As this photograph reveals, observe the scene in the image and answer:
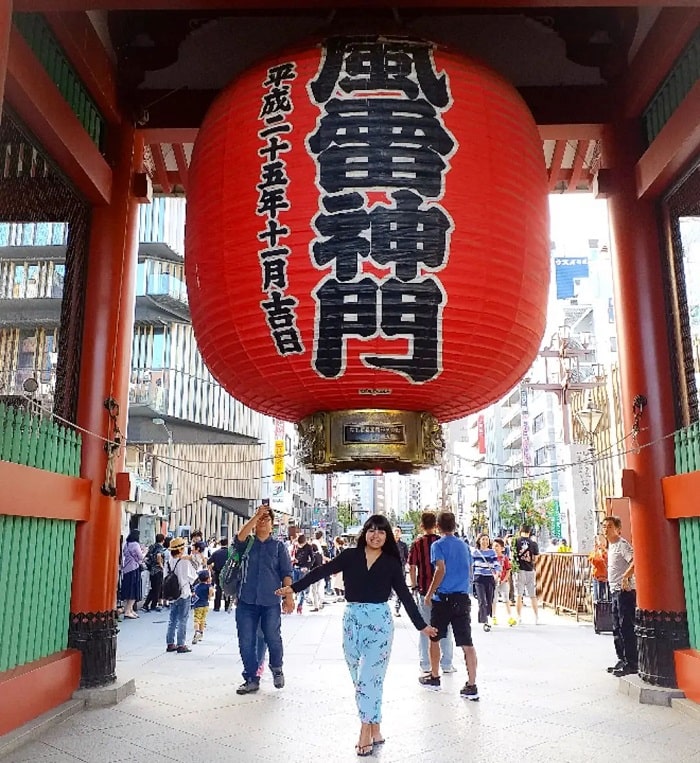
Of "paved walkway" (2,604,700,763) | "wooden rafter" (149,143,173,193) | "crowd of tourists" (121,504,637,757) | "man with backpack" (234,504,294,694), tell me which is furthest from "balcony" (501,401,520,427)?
"man with backpack" (234,504,294,694)

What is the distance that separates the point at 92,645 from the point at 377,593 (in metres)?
2.94

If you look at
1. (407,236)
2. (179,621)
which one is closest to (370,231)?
(407,236)

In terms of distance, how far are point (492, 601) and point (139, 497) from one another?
7740 mm

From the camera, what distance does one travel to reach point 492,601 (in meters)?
11.0

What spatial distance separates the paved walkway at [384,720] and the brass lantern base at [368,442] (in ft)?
6.37

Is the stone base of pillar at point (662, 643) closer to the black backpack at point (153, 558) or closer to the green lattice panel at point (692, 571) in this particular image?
the green lattice panel at point (692, 571)

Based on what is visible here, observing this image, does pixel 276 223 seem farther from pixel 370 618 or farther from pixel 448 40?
pixel 448 40

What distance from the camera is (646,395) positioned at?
6215 millimetres

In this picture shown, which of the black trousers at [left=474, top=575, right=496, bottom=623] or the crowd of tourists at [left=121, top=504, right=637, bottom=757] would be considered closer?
the crowd of tourists at [left=121, top=504, right=637, bottom=757]

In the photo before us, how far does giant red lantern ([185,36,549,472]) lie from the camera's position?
3455 millimetres

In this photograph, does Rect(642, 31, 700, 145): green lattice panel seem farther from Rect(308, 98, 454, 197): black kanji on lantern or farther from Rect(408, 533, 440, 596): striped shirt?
Rect(408, 533, 440, 596): striped shirt

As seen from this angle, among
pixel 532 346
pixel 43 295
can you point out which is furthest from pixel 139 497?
pixel 532 346

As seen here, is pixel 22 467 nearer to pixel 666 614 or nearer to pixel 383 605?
pixel 383 605

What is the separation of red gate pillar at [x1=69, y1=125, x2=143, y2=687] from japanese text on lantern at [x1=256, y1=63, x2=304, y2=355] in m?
3.14
